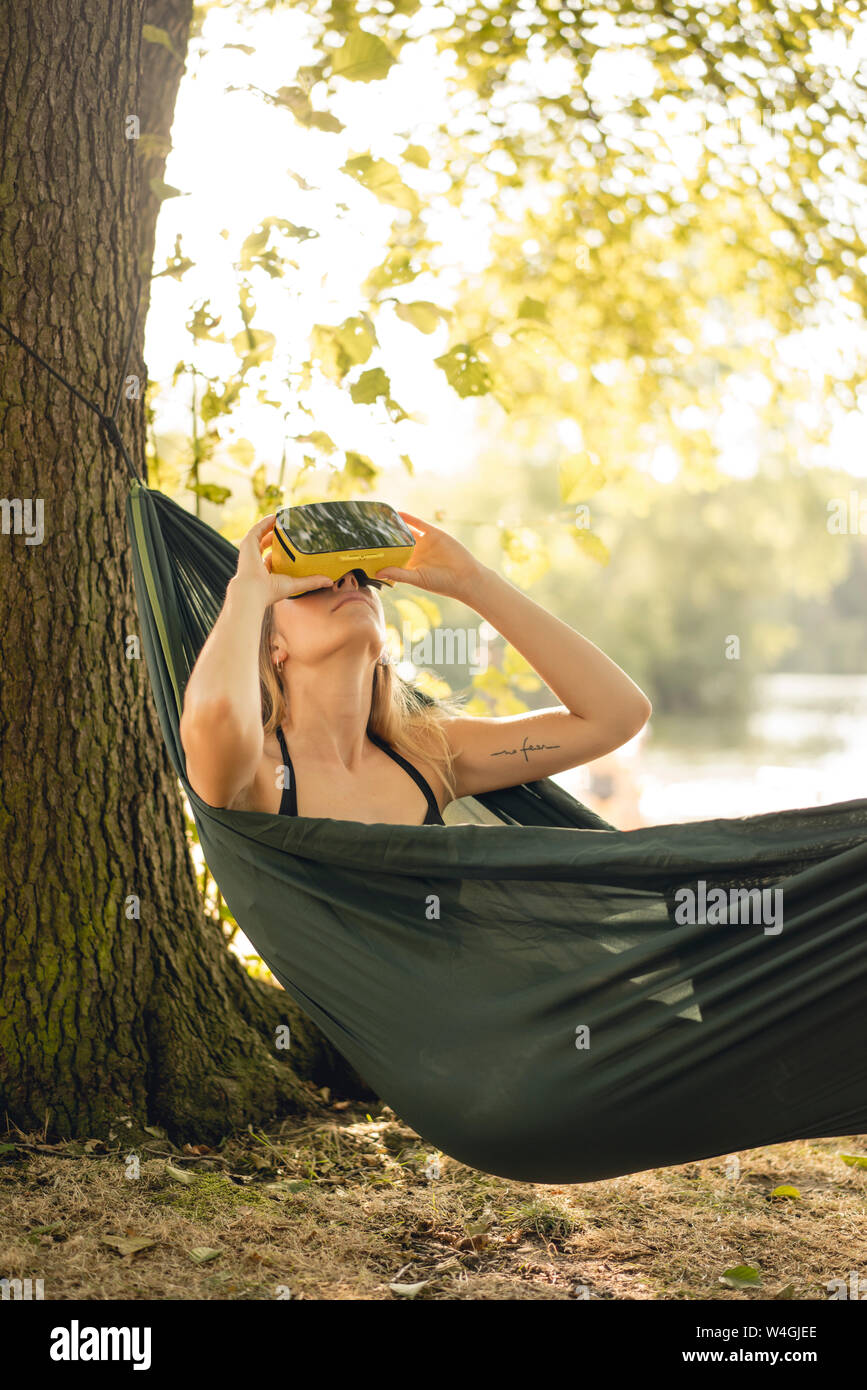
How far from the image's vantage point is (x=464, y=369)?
2711 millimetres

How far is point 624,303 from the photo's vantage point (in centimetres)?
536

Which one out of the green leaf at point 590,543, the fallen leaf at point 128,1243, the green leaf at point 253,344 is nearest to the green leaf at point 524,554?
the green leaf at point 590,543

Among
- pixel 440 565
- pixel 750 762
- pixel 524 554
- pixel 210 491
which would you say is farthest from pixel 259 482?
pixel 750 762

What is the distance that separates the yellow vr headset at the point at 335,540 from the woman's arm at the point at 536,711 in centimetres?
11

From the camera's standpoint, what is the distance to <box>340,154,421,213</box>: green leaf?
2457 millimetres

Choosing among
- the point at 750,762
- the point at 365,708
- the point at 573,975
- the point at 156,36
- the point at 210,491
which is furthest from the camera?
the point at 750,762

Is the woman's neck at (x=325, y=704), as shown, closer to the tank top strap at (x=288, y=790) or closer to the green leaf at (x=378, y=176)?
the tank top strap at (x=288, y=790)

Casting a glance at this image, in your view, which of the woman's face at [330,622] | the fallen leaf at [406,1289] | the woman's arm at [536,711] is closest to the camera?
the fallen leaf at [406,1289]

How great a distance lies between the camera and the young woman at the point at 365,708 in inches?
69.1

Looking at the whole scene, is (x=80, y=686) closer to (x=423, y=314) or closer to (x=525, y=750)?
(x=525, y=750)

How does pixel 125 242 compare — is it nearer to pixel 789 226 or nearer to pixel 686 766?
pixel 789 226

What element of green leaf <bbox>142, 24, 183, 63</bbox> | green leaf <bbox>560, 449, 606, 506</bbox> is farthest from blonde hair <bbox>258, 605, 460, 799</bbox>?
green leaf <bbox>142, 24, 183, 63</bbox>

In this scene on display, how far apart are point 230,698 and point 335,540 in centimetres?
32
